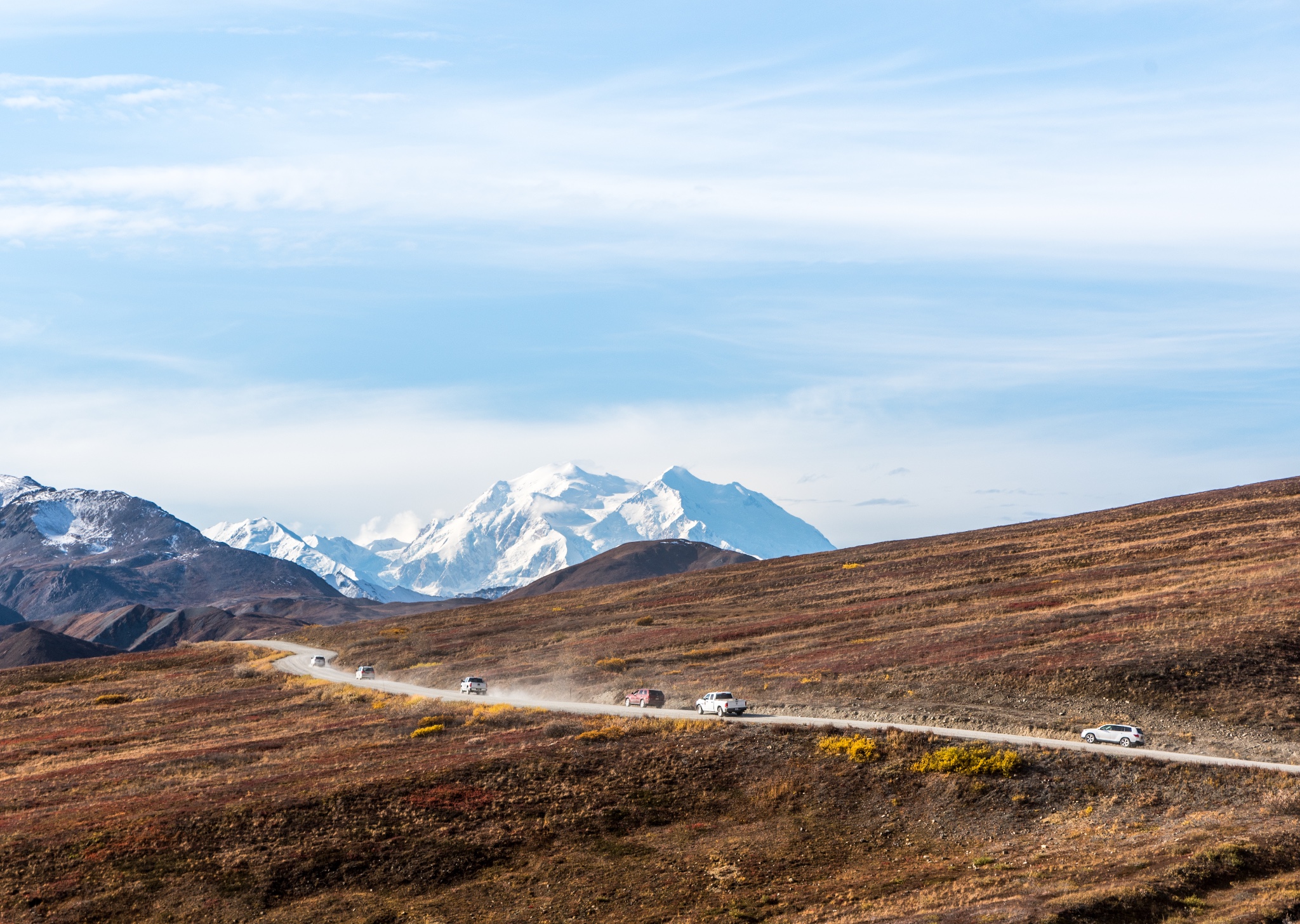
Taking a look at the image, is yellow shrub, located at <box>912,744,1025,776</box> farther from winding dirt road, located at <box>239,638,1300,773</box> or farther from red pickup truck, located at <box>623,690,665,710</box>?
red pickup truck, located at <box>623,690,665,710</box>

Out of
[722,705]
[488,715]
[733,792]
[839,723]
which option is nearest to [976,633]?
[839,723]

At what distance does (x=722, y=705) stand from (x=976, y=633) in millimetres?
28698

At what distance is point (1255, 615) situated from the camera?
216 ft

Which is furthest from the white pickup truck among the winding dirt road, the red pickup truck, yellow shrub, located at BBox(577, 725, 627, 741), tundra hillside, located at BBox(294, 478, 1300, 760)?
the red pickup truck

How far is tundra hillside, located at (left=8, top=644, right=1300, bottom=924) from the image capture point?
30.4m

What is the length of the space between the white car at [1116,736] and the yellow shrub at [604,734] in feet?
73.2

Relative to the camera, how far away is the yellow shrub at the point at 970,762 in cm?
4119

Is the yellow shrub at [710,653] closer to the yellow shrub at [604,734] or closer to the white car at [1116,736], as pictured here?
the yellow shrub at [604,734]

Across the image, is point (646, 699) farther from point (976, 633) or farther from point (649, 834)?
point (976, 633)

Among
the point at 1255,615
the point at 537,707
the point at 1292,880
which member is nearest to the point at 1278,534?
the point at 1255,615

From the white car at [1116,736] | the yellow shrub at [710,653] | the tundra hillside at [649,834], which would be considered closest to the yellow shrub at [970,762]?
the tundra hillside at [649,834]

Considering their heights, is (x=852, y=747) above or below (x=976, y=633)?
below

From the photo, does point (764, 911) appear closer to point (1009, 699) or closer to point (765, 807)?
point (765, 807)

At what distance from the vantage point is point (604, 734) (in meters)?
51.2
